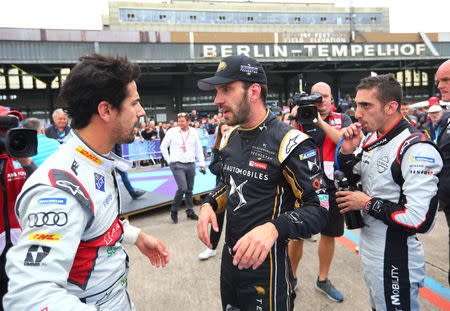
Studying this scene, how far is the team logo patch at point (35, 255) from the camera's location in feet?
2.92

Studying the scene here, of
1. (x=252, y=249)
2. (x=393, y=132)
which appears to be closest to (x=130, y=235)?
(x=252, y=249)

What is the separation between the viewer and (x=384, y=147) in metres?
1.85

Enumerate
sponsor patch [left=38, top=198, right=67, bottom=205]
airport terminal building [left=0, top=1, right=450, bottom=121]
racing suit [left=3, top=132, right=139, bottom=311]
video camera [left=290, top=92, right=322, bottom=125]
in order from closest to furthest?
racing suit [left=3, top=132, right=139, bottom=311] < sponsor patch [left=38, top=198, right=67, bottom=205] < video camera [left=290, top=92, right=322, bottom=125] < airport terminal building [left=0, top=1, right=450, bottom=121]

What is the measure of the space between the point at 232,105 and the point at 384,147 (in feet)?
3.53

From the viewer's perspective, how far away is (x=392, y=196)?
1.78 m

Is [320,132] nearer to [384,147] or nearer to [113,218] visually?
[384,147]

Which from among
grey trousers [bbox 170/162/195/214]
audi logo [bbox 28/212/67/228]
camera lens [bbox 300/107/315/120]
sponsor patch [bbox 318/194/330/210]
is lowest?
grey trousers [bbox 170/162/195/214]

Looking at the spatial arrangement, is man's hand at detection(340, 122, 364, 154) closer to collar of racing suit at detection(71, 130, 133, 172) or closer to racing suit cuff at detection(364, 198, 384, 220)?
racing suit cuff at detection(364, 198, 384, 220)

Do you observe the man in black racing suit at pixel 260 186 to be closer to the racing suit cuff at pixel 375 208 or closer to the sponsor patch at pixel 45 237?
the racing suit cuff at pixel 375 208

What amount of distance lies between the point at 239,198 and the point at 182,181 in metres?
3.75

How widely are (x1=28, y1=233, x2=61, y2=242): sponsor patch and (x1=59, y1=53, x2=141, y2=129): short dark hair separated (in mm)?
579

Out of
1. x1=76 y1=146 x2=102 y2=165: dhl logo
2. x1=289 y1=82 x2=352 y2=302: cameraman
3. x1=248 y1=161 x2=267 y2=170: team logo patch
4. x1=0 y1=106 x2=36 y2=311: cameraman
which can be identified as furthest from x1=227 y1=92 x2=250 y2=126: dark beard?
x1=0 y1=106 x2=36 y2=311: cameraman

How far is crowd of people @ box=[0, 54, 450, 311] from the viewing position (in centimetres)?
100

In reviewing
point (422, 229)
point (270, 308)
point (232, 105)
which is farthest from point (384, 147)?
point (270, 308)
